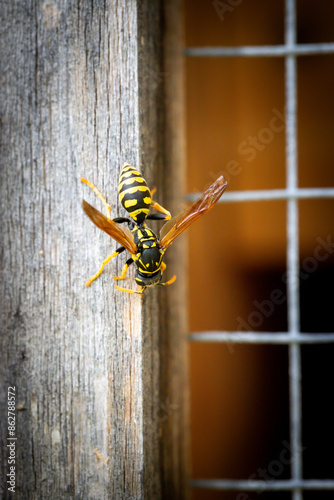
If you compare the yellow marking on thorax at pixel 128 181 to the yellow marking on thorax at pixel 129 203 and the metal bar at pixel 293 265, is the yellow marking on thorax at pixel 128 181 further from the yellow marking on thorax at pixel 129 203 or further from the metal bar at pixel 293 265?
the metal bar at pixel 293 265

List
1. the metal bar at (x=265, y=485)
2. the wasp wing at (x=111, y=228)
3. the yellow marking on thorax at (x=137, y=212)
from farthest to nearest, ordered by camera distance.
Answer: the metal bar at (x=265, y=485) < the yellow marking on thorax at (x=137, y=212) < the wasp wing at (x=111, y=228)

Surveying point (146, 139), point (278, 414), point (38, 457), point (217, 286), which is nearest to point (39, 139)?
point (146, 139)

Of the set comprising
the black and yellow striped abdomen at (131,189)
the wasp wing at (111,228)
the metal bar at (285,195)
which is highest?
the metal bar at (285,195)

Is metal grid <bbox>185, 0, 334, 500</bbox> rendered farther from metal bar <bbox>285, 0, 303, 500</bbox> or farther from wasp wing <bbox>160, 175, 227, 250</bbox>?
wasp wing <bbox>160, 175, 227, 250</bbox>

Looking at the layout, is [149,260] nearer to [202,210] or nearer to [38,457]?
[202,210]

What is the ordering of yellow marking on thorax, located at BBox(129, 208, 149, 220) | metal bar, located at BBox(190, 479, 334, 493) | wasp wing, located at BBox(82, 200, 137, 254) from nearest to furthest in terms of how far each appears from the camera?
wasp wing, located at BBox(82, 200, 137, 254), yellow marking on thorax, located at BBox(129, 208, 149, 220), metal bar, located at BBox(190, 479, 334, 493)

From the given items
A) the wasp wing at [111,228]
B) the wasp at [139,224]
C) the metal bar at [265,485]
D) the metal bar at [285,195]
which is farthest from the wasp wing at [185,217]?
the metal bar at [265,485]

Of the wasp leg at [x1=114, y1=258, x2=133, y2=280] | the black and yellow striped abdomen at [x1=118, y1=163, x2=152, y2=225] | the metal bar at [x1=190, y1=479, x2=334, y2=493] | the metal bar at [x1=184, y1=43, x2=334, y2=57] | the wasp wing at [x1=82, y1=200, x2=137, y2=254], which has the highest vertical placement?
the metal bar at [x1=184, y1=43, x2=334, y2=57]

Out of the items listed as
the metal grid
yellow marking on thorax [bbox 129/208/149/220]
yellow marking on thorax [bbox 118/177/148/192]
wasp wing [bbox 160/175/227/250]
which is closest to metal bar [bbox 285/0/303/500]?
the metal grid
